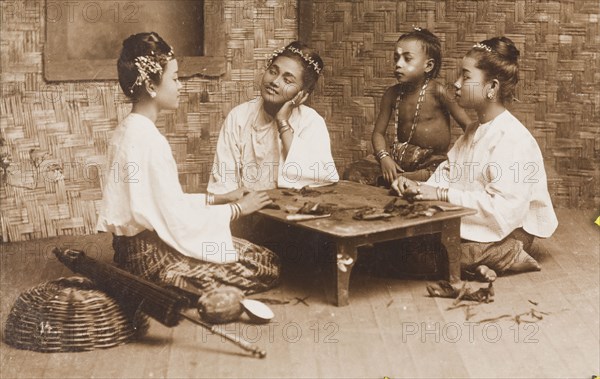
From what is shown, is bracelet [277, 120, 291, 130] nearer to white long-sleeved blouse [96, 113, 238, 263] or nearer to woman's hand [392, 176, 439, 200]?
woman's hand [392, 176, 439, 200]

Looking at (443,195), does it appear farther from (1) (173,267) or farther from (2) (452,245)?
(1) (173,267)

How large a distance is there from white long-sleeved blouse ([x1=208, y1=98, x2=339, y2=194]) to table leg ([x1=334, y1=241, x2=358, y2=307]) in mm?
712

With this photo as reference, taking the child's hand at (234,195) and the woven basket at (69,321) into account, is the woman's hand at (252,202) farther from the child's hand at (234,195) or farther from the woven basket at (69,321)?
the woven basket at (69,321)

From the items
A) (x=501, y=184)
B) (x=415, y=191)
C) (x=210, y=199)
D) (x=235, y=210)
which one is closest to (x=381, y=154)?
(x=415, y=191)

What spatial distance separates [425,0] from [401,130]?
0.65 m

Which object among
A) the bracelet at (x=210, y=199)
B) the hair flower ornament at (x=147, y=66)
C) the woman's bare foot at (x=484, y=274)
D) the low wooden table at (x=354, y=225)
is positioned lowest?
the woman's bare foot at (x=484, y=274)

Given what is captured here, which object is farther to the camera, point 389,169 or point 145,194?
point 389,169

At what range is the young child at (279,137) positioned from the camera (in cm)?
335

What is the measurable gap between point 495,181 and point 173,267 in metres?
1.21

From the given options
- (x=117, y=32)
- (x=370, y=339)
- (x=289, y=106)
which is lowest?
(x=370, y=339)

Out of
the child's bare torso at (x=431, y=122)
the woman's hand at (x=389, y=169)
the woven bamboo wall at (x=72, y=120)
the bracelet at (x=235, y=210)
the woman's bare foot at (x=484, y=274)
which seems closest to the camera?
the bracelet at (x=235, y=210)

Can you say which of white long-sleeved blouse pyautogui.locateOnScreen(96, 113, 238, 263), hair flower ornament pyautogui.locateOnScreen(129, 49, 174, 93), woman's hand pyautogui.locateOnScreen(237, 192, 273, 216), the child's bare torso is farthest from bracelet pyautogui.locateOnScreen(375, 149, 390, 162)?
hair flower ornament pyautogui.locateOnScreen(129, 49, 174, 93)

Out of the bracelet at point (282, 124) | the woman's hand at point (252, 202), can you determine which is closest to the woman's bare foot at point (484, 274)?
the woman's hand at point (252, 202)

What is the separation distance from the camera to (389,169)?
11.8ft
